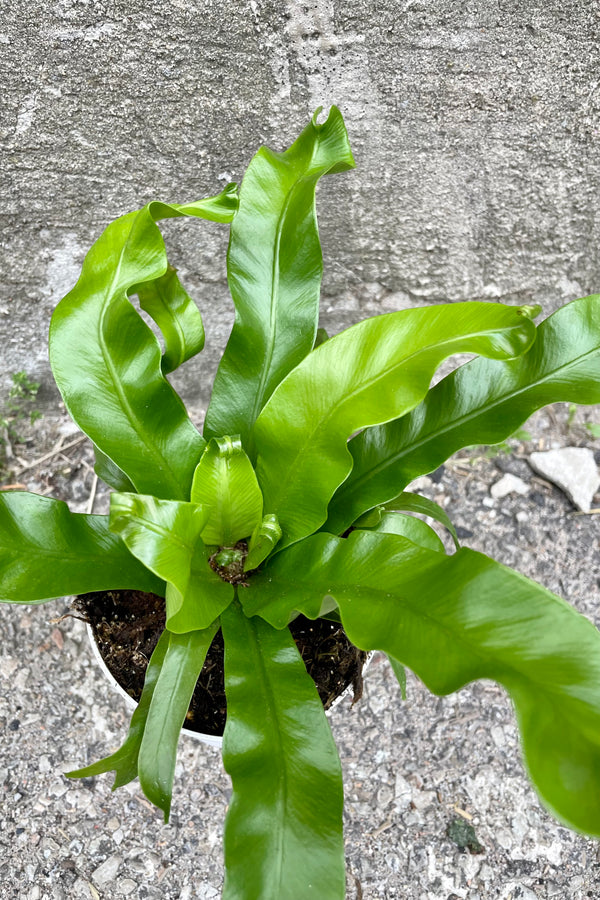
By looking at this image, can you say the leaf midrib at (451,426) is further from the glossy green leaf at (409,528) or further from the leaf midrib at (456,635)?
the leaf midrib at (456,635)

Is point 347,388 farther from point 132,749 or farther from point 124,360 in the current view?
point 132,749

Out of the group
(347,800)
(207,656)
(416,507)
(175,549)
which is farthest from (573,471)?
(175,549)

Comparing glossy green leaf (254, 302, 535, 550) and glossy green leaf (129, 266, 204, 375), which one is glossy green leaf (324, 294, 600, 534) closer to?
glossy green leaf (254, 302, 535, 550)

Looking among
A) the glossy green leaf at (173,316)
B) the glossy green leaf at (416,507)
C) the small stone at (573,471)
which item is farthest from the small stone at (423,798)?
the glossy green leaf at (173,316)

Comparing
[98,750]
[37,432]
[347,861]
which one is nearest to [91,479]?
[37,432]

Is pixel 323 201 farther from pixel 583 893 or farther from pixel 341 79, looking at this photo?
pixel 583 893

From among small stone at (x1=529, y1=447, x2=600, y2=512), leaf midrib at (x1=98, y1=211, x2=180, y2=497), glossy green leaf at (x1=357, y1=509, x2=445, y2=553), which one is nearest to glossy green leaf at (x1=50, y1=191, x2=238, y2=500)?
leaf midrib at (x1=98, y1=211, x2=180, y2=497)
